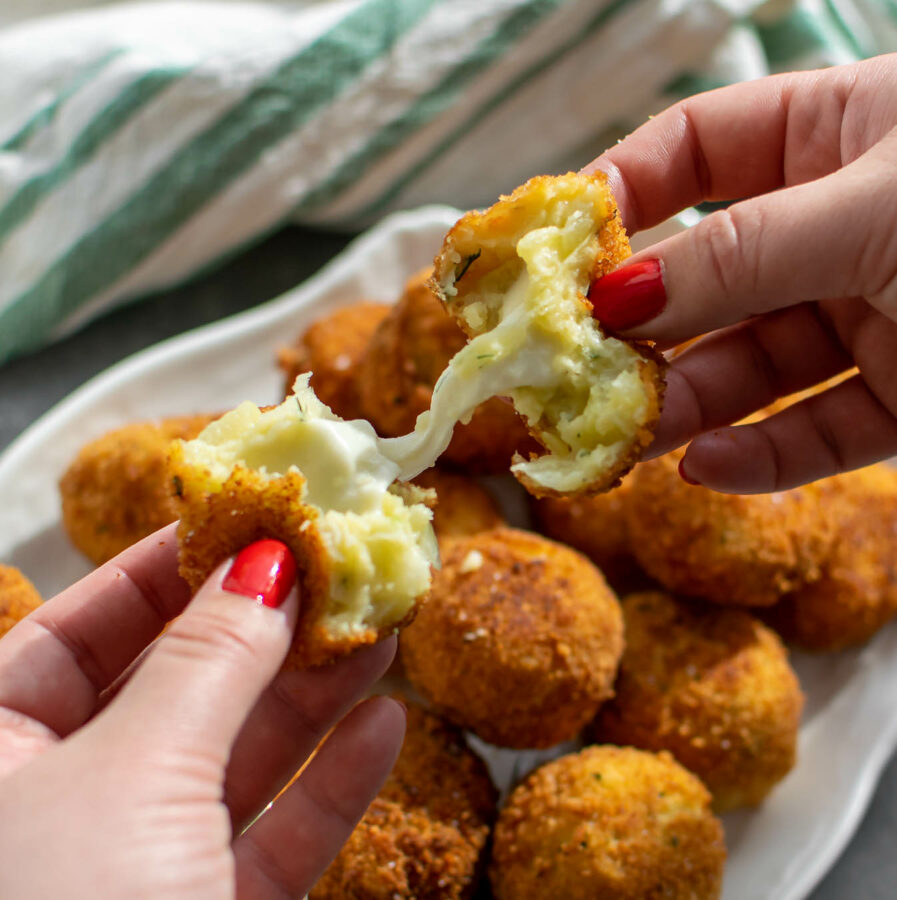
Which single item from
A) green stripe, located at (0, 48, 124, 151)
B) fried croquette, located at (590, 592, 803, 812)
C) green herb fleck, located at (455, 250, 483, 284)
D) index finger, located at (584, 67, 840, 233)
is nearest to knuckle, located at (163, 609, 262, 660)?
green herb fleck, located at (455, 250, 483, 284)

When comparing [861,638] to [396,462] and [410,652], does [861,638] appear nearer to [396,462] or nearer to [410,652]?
[410,652]

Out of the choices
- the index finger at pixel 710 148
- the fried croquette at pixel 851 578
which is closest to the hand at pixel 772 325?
the index finger at pixel 710 148

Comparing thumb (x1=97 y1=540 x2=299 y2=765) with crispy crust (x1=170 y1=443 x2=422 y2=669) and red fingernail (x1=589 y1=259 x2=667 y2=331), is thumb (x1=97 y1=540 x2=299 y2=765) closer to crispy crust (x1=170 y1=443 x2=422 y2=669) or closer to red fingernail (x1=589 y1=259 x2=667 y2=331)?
crispy crust (x1=170 y1=443 x2=422 y2=669)

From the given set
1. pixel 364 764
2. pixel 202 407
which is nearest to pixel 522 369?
pixel 364 764

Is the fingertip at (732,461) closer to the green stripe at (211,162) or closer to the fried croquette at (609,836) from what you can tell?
the fried croquette at (609,836)

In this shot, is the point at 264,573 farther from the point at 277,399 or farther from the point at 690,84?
the point at 690,84

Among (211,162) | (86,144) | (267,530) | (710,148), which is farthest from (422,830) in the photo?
(86,144)
